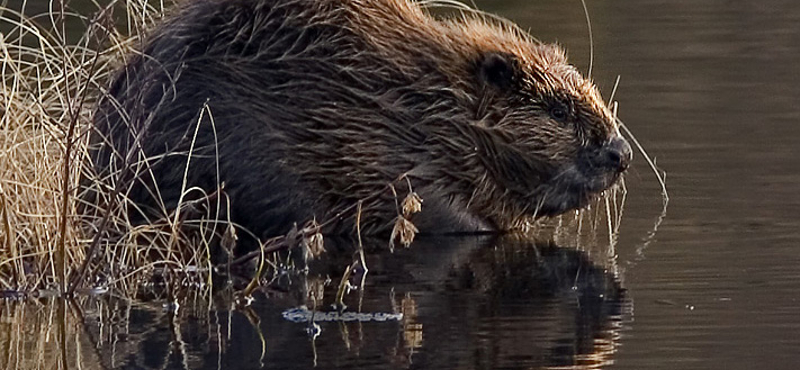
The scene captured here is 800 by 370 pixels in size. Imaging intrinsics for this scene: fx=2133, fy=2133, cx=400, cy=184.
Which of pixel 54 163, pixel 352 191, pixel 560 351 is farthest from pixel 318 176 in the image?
pixel 560 351

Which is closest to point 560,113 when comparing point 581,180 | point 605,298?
point 581,180

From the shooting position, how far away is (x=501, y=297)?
599 cm

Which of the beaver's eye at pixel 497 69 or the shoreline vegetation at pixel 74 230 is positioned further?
the beaver's eye at pixel 497 69

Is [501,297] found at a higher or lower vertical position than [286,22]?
lower

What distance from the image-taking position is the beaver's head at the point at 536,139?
758 centimetres

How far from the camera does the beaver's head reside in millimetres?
7578

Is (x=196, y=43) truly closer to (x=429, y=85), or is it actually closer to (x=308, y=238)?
(x=429, y=85)

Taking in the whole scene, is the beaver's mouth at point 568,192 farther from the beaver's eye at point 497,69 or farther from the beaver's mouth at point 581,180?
the beaver's eye at point 497,69

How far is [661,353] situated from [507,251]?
6.73 feet

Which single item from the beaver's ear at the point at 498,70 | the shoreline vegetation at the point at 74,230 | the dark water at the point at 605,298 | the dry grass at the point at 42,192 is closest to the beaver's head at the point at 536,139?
the beaver's ear at the point at 498,70

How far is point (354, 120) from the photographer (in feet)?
24.3

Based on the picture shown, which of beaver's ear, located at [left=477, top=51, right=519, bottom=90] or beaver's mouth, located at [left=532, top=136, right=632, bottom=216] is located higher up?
beaver's ear, located at [left=477, top=51, right=519, bottom=90]

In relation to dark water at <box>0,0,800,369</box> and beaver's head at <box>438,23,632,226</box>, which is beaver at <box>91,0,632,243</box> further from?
dark water at <box>0,0,800,369</box>

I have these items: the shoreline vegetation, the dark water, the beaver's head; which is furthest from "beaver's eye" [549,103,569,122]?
the shoreline vegetation
